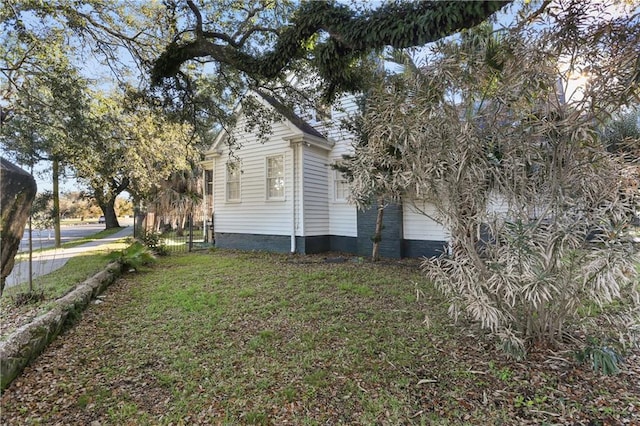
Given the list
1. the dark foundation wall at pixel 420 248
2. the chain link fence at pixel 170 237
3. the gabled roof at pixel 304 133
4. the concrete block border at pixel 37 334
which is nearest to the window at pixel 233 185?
the gabled roof at pixel 304 133

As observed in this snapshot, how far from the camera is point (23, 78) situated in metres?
7.19

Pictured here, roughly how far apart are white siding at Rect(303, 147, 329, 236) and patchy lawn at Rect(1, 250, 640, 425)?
5.34 m

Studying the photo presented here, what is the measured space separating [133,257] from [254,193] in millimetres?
4475

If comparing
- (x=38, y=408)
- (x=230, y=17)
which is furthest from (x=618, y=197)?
(x=230, y=17)

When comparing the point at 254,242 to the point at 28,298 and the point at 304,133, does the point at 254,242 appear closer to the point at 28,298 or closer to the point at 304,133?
the point at 304,133

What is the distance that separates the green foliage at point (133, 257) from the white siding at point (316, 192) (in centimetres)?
450

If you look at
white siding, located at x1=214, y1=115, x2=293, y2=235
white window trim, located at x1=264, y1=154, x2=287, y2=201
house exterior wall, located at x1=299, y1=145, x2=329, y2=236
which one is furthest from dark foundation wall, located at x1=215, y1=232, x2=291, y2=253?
white window trim, located at x1=264, y1=154, x2=287, y2=201

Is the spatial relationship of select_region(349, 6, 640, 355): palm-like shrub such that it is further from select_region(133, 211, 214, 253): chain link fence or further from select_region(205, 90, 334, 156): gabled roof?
select_region(133, 211, 214, 253): chain link fence

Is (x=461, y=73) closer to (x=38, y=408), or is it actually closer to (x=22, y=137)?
(x=38, y=408)

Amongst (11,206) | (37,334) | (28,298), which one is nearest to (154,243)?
(28,298)

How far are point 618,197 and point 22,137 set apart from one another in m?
12.4

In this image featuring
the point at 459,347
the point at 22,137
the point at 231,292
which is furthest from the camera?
the point at 22,137

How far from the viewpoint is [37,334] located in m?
3.41

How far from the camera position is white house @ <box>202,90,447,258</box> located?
929 centimetres
